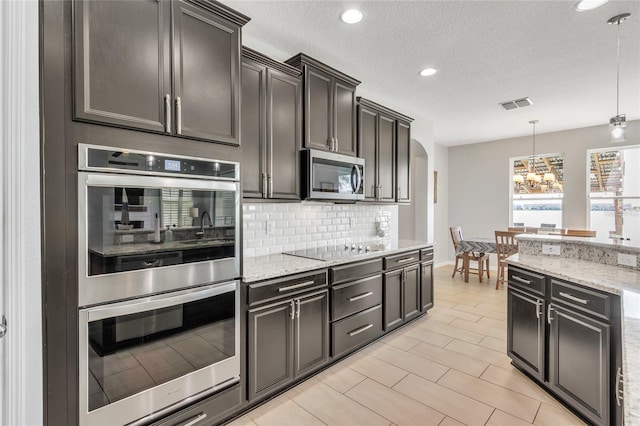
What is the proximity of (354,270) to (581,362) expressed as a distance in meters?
1.63

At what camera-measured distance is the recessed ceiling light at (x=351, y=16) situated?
2320mm

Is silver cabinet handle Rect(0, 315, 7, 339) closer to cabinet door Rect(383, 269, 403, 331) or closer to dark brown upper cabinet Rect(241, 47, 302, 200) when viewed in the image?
dark brown upper cabinet Rect(241, 47, 302, 200)

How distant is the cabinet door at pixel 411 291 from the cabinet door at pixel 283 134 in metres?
1.65

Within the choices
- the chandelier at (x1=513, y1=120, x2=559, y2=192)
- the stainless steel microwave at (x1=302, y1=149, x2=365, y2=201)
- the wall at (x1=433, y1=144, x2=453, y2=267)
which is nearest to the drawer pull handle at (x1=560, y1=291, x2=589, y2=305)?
the stainless steel microwave at (x1=302, y1=149, x2=365, y2=201)

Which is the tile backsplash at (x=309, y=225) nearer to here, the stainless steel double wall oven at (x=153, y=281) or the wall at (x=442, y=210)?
the stainless steel double wall oven at (x=153, y=281)

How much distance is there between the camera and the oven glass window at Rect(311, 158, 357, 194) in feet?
9.08

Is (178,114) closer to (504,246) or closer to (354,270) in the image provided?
(354,270)

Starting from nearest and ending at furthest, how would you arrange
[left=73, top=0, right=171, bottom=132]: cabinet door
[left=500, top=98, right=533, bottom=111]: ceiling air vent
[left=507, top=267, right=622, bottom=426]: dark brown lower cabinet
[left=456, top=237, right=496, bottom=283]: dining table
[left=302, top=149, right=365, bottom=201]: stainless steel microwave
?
[left=73, top=0, right=171, bottom=132]: cabinet door
[left=507, top=267, right=622, bottom=426]: dark brown lower cabinet
[left=302, top=149, right=365, bottom=201]: stainless steel microwave
[left=500, top=98, right=533, bottom=111]: ceiling air vent
[left=456, top=237, right=496, bottom=283]: dining table

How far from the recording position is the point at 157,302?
161 cm

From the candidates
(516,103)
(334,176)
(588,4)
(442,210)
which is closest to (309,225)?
(334,176)

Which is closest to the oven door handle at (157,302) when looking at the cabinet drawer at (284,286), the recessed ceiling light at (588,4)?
the cabinet drawer at (284,286)

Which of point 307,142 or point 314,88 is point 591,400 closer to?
point 307,142

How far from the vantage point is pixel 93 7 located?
4.65ft

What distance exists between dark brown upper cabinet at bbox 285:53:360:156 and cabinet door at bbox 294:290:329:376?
1.34m
